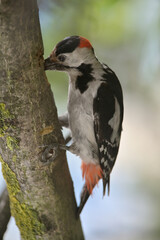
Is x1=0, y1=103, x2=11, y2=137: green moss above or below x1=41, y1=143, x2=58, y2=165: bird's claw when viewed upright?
above

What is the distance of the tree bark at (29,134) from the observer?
4.06 ft

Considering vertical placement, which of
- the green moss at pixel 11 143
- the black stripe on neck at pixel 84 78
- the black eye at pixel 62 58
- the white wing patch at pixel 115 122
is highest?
the black eye at pixel 62 58

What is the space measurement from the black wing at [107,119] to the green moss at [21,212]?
465 mm

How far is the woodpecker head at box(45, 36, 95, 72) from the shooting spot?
174 centimetres

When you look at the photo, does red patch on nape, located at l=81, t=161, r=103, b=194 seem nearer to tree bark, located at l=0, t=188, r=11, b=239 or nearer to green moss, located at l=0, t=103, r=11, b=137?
tree bark, located at l=0, t=188, r=11, b=239

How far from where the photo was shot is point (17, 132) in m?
1.46


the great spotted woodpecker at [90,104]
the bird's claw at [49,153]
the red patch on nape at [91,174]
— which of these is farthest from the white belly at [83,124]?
the bird's claw at [49,153]

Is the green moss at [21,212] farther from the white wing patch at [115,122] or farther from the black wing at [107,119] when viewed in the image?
the white wing patch at [115,122]

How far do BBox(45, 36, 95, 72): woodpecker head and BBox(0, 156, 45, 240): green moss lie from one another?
55cm

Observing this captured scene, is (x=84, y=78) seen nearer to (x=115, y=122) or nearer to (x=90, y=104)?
(x=90, y=104)

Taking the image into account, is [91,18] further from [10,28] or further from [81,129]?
[81,129]

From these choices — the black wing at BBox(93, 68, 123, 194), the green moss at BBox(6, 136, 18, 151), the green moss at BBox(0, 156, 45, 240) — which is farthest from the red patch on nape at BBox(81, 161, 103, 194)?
the green moss at BBox(6, 136, 18, 151)

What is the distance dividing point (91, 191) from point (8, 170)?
0.71 meters

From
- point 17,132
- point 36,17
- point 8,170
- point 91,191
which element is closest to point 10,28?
point 36,17
